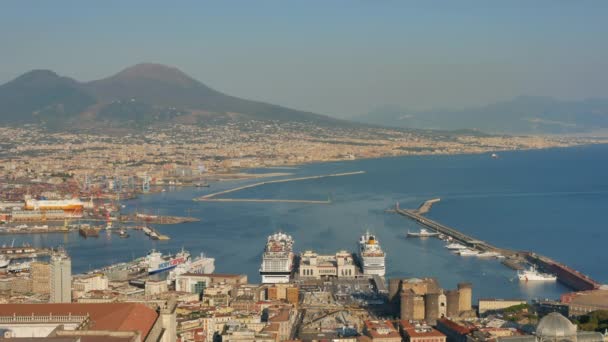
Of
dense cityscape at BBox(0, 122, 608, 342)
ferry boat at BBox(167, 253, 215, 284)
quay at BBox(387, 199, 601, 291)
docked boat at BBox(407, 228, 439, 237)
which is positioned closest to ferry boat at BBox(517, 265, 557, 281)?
dense cityscape at BBox(0, 122, 608, 342)

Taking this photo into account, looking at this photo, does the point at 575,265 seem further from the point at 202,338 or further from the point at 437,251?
the point at 202,338

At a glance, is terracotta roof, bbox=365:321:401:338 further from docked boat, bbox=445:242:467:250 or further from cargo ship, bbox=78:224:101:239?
cargo ship, bbox=78:224:101:239

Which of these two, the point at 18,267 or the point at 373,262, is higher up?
the point at 373,262

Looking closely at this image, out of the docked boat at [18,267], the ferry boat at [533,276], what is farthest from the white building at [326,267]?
the docked boat at [18,267]

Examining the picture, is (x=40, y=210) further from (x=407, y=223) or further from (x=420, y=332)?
(x=420, y=332)

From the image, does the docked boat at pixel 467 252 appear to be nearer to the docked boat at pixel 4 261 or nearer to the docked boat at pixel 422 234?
the docked boat at pixel 422 234

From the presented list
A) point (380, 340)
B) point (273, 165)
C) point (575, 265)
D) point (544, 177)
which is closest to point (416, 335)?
point (380, 340)

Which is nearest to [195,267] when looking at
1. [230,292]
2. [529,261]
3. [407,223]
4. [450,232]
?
[230,292]
